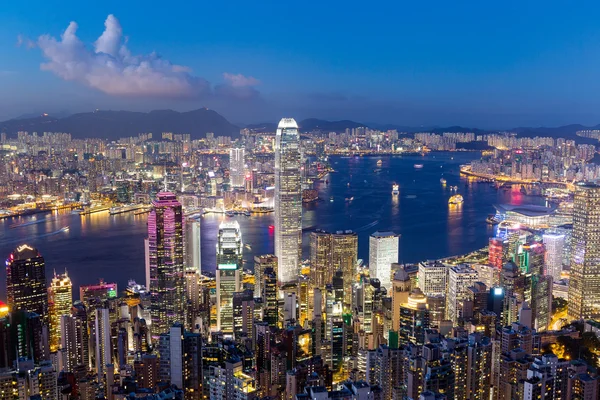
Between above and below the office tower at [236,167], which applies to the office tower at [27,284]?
below

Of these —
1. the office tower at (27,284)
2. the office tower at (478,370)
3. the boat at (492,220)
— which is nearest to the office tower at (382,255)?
the boat at (492,220)

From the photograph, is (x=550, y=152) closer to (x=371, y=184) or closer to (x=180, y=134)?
(x=371, y=184)

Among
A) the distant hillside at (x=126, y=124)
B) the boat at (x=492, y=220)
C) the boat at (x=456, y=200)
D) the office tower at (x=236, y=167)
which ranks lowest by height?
the boat at (x=492, y=220)

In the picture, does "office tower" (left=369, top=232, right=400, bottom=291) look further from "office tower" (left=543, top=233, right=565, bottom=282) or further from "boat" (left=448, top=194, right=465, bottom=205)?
"boat" (left=448, top=194, right=465, bottom=205)

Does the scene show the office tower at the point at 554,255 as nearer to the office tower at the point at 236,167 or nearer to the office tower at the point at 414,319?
the office tower at the point at 414,319

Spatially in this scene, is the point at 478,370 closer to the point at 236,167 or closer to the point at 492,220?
the point at 492,220
